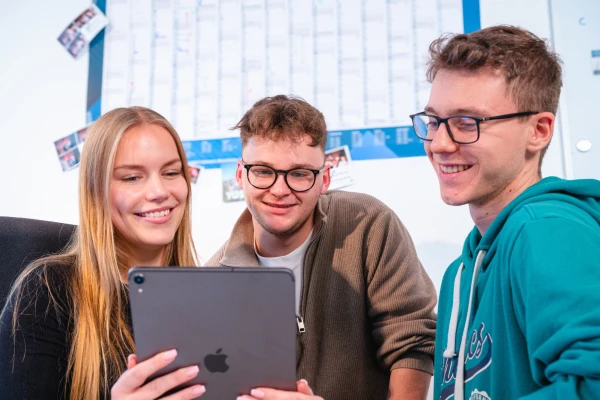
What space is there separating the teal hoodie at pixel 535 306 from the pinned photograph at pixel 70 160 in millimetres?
1516

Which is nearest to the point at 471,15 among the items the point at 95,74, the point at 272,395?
the point at 95,74

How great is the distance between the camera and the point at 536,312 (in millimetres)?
729

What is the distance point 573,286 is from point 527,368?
0.55 ft

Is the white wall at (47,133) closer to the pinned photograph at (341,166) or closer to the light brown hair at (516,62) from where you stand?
the pinned photograph at (341,166)

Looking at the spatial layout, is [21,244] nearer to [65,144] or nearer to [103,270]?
[103,270]

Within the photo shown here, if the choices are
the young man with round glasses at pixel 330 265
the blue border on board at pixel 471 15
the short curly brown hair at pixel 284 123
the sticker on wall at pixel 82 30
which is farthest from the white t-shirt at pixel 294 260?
the sticker on wall at pixel 82 30

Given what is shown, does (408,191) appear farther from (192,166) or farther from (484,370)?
(484,370)

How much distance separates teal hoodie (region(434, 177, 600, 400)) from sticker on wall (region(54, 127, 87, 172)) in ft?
4.97

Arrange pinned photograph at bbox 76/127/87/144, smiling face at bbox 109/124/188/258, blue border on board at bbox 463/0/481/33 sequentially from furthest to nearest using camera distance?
pinned photograph at bbox 76/127/87/144, blue border on board at bbox 463/0/481/33, smiling face at bbox 109/124/188/258

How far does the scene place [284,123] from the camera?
1.52m

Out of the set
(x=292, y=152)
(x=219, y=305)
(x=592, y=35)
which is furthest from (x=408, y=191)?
(x=219, y=305)

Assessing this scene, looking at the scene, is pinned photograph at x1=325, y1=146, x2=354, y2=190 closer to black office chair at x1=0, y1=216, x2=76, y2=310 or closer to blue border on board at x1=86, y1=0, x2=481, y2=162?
blue border on board at x1=86, y1=0, x2=481, y2=162

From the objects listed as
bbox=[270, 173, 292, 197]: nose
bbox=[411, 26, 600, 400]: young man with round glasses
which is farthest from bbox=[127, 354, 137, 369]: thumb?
bbox=[270, 173, 292, 197]: nose

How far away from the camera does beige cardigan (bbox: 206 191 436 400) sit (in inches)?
58.2
